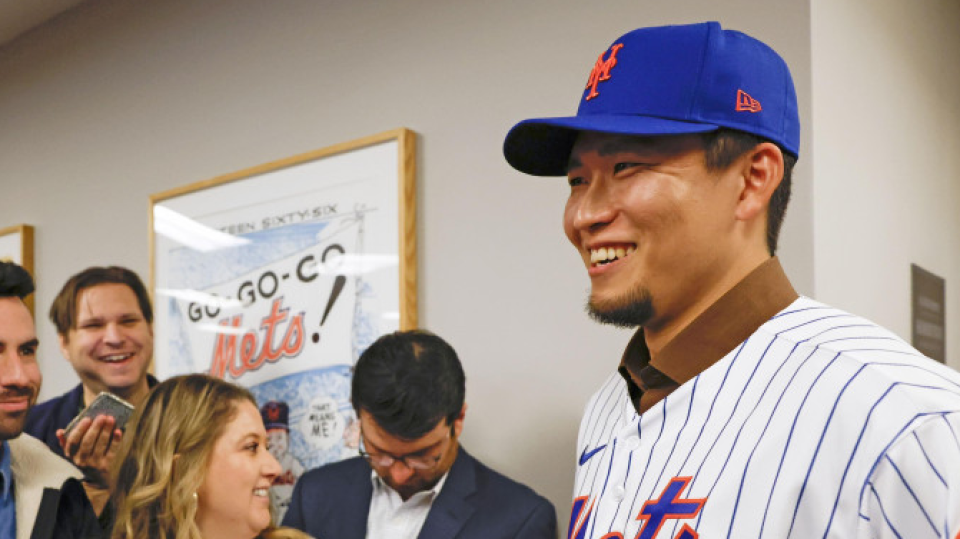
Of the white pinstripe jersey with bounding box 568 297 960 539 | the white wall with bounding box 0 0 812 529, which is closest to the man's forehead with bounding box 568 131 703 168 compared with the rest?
the white pinstripe jersey with bounding box 568 297 960 539

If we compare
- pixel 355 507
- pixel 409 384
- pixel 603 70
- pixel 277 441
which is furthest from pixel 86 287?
pixel 603 70

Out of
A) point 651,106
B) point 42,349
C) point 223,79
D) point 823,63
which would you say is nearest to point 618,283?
point 651,106

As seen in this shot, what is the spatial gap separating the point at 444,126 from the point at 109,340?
3.80ft

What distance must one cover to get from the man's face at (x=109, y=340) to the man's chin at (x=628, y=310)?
1.90 metres

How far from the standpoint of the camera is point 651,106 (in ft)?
3.50

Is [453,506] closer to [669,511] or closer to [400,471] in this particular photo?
[400,471]

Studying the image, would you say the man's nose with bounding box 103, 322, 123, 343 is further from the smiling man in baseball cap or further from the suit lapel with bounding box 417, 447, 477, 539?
the smiling man in baseball cap

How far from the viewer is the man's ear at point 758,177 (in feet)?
3.46

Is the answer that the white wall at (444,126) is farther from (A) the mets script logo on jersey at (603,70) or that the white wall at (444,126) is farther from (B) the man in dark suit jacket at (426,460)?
(A) the mets script logo on jersey at (603,70)

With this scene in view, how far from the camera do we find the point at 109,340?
255 cm

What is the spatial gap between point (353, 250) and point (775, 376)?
5.39 ft

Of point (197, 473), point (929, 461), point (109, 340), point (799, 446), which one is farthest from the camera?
point (109, 340)

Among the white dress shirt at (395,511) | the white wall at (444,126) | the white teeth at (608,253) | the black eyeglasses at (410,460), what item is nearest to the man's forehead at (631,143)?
the white teeth at (608,253)

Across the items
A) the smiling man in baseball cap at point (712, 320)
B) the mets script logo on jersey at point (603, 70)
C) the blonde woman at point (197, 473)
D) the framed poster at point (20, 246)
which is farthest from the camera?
the framed poster at point (20, 246)
